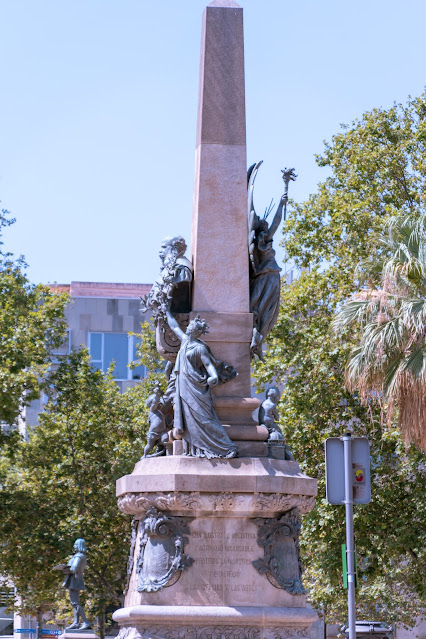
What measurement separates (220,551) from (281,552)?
2.06 feet

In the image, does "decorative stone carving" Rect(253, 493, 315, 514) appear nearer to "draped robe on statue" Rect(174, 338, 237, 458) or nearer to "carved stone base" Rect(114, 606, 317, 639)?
"draped robe on statue" Rect(174, 338, 237, 458)

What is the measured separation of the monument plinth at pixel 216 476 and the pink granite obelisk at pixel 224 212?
2cm

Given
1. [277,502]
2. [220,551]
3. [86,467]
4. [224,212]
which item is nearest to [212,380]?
[277,502]

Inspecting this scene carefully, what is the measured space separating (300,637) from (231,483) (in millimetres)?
1637

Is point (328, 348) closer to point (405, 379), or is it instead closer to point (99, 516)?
point (405, 379)

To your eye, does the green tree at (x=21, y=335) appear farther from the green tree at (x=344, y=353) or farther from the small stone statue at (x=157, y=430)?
the small stone statue at (x=157, y=430)

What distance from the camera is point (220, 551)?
12.2m

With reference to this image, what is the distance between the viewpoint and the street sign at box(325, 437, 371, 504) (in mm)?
10328

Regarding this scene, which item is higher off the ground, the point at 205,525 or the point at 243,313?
the point at 243,313

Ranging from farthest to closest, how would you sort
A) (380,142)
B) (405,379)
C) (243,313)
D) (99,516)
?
(99,516)
(380,142)
(405,379)
(243,313)

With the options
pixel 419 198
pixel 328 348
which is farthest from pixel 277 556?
pixel 419 198

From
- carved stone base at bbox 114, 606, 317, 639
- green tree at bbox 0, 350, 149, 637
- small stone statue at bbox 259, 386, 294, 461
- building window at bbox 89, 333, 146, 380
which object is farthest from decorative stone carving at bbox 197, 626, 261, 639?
building window at bbox 89, 333, 146, 380

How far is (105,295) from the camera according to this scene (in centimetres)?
6056

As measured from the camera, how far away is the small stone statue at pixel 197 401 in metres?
12.5
